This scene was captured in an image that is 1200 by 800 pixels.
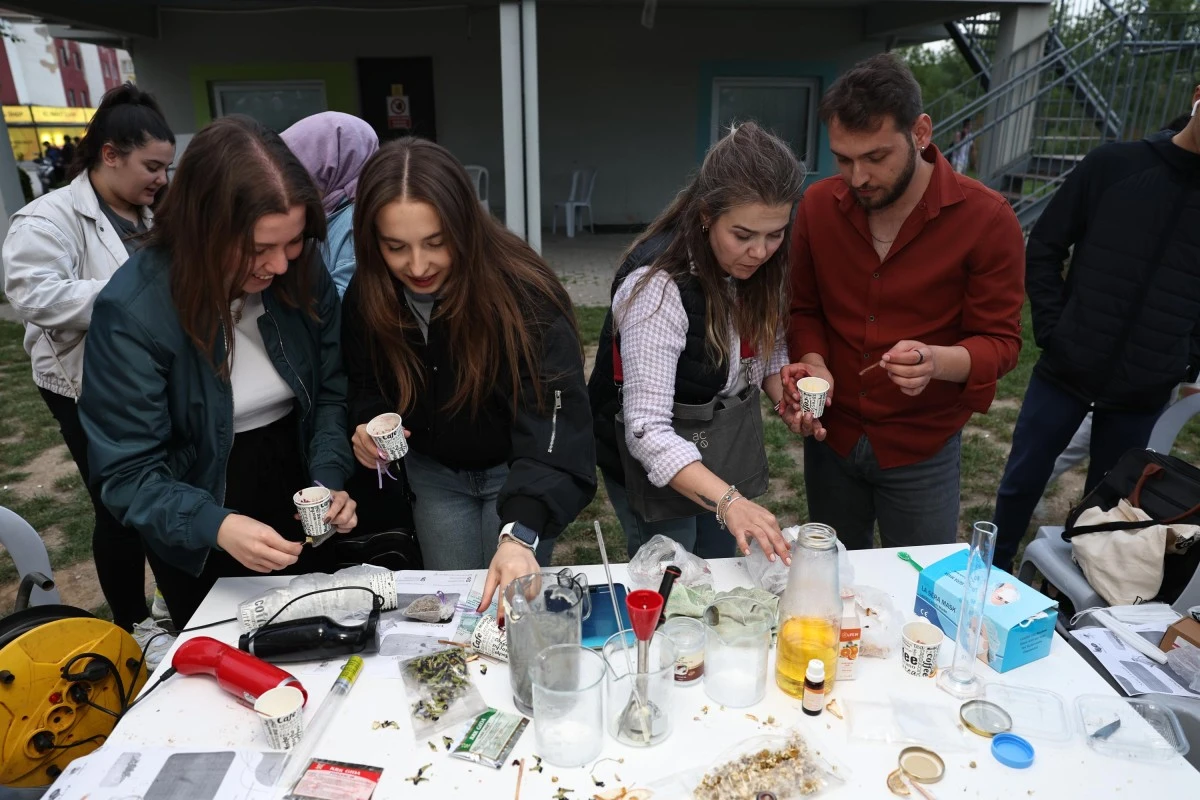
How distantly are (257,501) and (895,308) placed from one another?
5.86 ft

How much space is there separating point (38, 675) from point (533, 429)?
111 cm

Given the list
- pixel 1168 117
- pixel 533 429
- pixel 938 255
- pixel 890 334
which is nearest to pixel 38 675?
pixel 533 429

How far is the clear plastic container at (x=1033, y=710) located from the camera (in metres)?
1.34

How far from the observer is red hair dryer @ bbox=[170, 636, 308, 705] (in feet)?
4.55

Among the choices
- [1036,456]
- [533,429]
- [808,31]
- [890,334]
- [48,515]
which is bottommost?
[48,515]

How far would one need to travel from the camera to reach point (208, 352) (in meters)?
1.69

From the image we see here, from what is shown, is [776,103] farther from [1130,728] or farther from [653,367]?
[1130,728]

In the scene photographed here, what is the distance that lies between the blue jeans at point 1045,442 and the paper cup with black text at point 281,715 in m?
2.63

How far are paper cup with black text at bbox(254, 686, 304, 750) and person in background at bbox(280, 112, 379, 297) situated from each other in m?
1.47

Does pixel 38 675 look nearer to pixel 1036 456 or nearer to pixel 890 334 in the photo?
pixel 890 334

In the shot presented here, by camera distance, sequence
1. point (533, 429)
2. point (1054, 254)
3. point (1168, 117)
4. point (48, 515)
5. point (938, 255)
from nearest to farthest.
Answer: point (533, 429), point (938, 255), point (1054, 254), point (48, 515), point (1168, 117)

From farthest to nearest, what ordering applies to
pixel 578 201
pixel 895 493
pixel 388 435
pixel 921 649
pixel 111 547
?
1. pixel 578 201
2. pixel 111 547
3. pixel 895 493
4. pixel 388 435
5. pixel 921 649

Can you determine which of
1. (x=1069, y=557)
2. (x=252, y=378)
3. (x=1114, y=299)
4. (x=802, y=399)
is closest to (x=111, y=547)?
(x=252, y=378)

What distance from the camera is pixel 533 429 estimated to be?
1.81 meters
